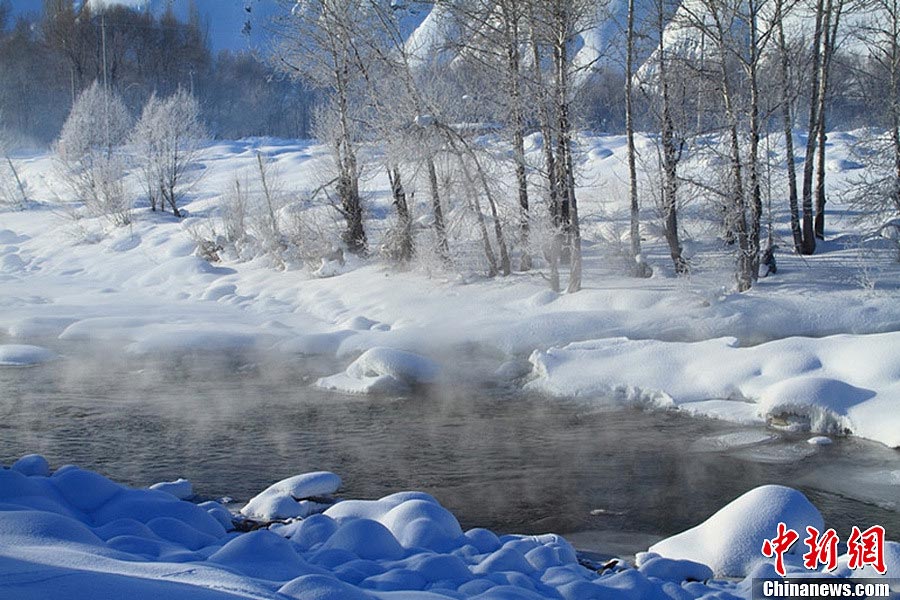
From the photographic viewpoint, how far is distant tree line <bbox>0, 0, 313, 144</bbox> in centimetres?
6062

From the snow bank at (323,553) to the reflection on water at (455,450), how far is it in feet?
3.28

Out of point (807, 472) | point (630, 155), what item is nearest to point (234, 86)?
point (630, 155)


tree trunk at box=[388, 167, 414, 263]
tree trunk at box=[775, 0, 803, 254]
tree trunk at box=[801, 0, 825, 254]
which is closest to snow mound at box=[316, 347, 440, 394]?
tree trunk at box=[388, 167, 414, 263]

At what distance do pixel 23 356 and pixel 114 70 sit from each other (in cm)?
5145

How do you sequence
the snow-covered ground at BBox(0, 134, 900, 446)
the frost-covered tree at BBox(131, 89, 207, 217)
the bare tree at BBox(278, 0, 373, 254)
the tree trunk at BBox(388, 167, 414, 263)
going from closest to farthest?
the snow-covered ground at BBox(0, 134, 900, 446)
the tree trunk at BBox(388, 167, 414, 263)
the bare tree at BBox(278, 0, 373, 254)
the frost-covered tree at BBox(131, 89, 207, 217)

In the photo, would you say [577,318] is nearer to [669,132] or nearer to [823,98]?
[669,132]

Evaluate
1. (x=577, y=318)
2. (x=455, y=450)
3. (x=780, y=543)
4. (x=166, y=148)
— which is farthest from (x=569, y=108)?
(x=166, y=148)

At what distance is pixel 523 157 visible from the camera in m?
17.9

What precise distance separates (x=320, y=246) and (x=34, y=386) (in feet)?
33.7

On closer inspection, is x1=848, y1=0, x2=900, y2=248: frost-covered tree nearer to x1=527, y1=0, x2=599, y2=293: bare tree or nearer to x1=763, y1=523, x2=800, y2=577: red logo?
x1=527, y1=0, x2=599, y2=293: bare tree

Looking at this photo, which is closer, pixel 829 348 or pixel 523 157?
pixel 829 348

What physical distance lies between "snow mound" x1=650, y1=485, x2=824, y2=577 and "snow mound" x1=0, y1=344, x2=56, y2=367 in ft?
38.2

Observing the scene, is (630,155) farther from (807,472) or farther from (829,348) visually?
(807,472)

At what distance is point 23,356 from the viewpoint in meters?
14.6
